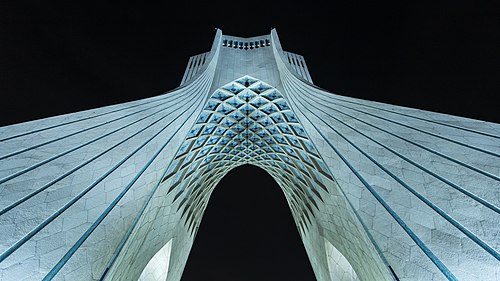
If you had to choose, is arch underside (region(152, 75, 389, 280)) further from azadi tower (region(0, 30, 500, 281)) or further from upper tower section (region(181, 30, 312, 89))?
upper tower section (region(181, 30, 312, 89))

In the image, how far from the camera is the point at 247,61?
13375 mm

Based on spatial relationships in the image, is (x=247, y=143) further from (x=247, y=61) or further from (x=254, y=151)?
(x=247, y=61)

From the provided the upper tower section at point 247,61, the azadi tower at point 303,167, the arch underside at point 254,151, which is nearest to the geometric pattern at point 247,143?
the arch underside at point 254,151

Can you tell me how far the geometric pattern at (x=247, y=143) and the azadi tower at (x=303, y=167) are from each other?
4.5 inches

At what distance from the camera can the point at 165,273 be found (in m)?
11.2

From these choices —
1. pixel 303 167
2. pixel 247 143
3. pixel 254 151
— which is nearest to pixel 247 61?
pixel 247 143

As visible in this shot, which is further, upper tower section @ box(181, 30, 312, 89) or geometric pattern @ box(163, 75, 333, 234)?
upper tower section @ box(181, 30, 312, 89)

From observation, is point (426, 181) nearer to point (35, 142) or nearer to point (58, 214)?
point (58, 214)

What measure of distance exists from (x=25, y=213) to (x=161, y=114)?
4951mm

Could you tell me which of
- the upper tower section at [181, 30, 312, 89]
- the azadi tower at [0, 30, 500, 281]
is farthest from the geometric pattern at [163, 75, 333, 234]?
the upper tower section at [181, 30, 312, 89]

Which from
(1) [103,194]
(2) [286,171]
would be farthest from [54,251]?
(2) [286,171]

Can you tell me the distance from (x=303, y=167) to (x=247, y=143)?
3.88 metres

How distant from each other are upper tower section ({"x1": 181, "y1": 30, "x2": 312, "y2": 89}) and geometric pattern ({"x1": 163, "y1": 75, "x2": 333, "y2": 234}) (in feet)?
1.98

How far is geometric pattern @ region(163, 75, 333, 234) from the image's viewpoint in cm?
1091
